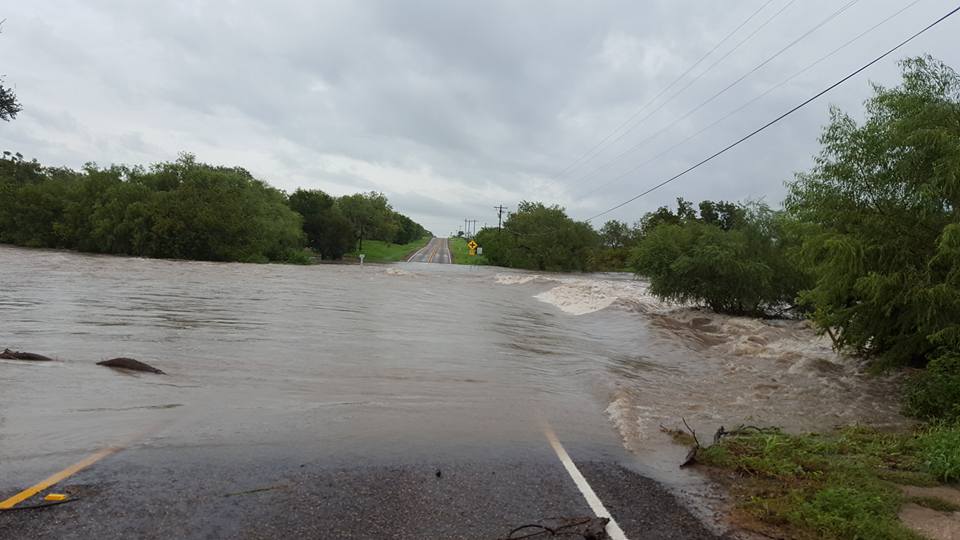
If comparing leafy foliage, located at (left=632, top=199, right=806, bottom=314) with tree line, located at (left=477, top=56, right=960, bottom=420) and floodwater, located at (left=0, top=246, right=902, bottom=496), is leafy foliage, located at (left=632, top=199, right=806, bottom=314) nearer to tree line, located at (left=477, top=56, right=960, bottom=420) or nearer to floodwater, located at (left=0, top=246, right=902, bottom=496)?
floodwater, located at (left=0, top=246, right=902, bottom=496)

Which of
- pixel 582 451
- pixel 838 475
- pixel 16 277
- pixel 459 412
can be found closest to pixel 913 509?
pixel 838 475

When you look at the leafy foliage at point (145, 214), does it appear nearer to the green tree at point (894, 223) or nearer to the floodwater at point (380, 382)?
the floodwater at point (380, 382)

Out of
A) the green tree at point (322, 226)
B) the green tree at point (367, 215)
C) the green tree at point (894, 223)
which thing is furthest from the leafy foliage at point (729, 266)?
the green tree at point (367, 215)

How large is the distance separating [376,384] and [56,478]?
5.32 meters

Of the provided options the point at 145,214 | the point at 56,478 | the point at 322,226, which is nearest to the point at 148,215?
the point at 145,214

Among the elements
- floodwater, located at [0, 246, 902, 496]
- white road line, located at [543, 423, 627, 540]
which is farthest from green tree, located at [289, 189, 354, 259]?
white road line, located at [543, 423, 627, 540]

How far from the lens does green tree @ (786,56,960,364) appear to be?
10516 mm

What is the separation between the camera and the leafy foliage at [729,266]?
28.4 metres

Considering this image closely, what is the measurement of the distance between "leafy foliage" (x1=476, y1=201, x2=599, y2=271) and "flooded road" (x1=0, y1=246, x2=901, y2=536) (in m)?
55.8

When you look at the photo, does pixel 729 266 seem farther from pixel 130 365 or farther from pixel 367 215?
pixel 367 215

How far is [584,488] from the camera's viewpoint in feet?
18.9

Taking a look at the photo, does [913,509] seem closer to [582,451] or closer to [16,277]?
[582,451]

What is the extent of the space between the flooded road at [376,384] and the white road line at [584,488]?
0.15 m

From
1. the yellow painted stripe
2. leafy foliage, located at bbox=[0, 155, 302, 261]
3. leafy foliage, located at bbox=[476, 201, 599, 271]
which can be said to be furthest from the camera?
leafy foliage, located at bbox=[476, 201, 599, 271]
